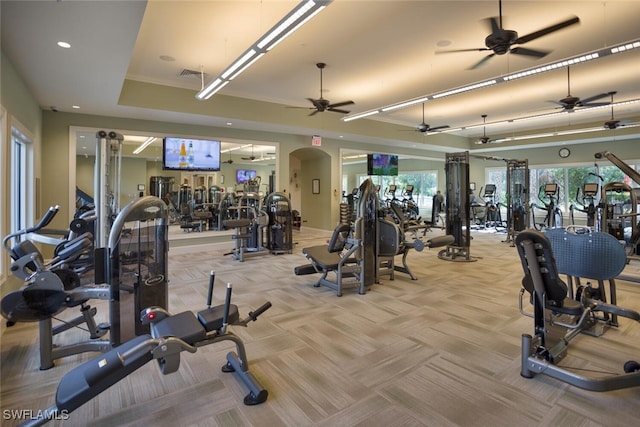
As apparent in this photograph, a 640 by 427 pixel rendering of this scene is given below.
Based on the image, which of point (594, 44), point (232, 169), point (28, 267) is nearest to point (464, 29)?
point (594, 44)

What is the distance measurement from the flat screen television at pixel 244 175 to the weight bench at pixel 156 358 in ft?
23.8

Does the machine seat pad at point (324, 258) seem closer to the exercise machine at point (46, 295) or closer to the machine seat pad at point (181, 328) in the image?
the machine seat pad at point (181, 328)

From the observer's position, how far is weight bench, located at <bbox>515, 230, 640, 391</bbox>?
85.2 inches

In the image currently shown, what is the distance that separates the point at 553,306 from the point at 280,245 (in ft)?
17.9

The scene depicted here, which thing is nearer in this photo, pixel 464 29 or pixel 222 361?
pixel 222 361

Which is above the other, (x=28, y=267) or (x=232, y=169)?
(x=232, y=169)

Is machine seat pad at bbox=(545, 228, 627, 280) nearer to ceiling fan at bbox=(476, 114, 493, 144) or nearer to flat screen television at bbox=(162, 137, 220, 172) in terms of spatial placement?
ceiling fan at bbox=(476, 114, 493, 144)

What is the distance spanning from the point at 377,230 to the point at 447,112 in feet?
19.6

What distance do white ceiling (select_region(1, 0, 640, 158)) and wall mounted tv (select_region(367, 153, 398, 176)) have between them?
321 cm

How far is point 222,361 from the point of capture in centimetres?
269

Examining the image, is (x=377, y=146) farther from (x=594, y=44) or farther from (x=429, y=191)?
(x=594, y=44)

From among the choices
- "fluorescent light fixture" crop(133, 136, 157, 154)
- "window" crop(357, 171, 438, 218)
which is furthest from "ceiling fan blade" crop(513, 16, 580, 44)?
"window" crop(357, 171, 438, 218)

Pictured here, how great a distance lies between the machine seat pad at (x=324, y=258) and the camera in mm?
4523

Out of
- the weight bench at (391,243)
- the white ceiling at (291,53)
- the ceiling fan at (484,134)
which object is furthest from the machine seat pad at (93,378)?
the ceiling fan at (484,134)
